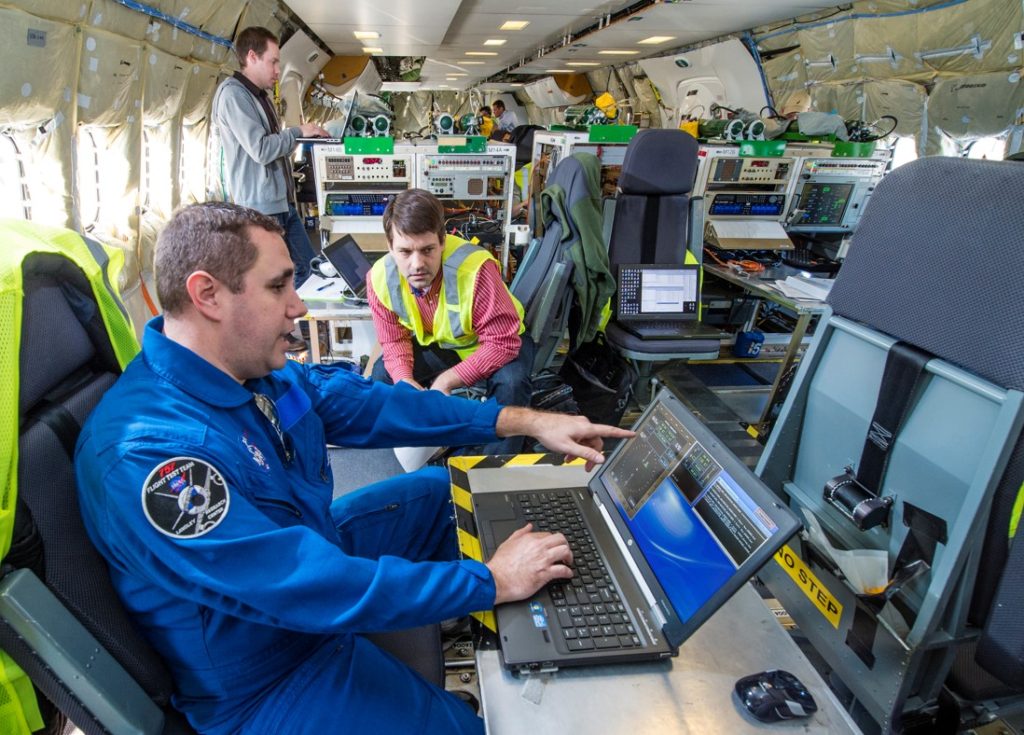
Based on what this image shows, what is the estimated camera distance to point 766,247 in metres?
4.38

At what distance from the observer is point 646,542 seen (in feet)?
3.79

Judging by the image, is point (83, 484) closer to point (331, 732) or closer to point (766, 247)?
point (331, 732)

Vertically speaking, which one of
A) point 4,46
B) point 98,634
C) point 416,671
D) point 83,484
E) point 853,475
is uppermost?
point 4,46

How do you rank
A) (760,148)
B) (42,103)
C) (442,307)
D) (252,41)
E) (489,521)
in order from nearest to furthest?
(489,521)
(442,307)
(42,103)
(252,41)
(760,148)

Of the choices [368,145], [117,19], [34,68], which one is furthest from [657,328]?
[117,19]

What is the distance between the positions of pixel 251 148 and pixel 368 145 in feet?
3.28

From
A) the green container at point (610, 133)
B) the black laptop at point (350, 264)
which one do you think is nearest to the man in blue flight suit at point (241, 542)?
the black laptop at point (350, 264)

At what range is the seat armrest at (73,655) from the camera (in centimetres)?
81

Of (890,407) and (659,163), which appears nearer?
(890,407)

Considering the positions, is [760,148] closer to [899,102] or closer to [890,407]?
[899,102]

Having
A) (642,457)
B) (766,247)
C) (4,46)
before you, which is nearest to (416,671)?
(642,457)

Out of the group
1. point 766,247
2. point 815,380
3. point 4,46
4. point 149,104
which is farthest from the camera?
point 149,104

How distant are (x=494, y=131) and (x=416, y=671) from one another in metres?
8.95

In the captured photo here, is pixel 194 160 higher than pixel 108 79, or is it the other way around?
pixel 108 79
